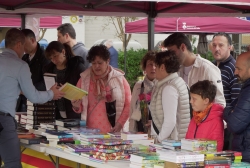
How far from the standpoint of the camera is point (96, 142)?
423 cm

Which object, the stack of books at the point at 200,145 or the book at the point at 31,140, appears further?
the book at the point at 31,140

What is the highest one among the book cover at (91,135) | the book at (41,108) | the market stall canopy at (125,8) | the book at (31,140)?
the market stall canopy at (125,8)

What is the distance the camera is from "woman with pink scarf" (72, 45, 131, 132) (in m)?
5.33

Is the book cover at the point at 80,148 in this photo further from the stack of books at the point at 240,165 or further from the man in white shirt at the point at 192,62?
the man in white shirt at the point at 192,62

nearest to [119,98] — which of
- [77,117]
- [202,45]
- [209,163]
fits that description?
[77,117]

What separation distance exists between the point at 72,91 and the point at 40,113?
0.68 meters

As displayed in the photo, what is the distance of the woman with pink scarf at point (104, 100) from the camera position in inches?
210

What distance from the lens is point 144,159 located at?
3.59 m

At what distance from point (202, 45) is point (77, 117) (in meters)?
8.54

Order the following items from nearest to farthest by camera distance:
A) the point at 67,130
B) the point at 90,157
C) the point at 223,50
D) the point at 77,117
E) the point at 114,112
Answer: the point at 90,157, the point at 67,130, the point at 114,112, the point at 77,117, the point at 223,50

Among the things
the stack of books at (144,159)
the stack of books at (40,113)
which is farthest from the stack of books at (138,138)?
the stack of books at (40,113)

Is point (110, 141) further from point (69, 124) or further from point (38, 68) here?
point (38, 68)

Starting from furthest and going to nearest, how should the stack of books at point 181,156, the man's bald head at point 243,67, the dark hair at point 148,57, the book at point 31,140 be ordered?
the dark hair at point 148,57 < the book at point 31,140 < the man's bald head at point 243,67 < the stack of books at point 181,156

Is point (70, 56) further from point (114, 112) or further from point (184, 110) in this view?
point (184, 110)
